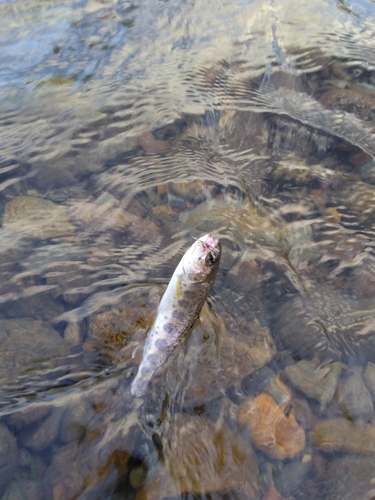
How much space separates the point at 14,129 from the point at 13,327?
2.57 m

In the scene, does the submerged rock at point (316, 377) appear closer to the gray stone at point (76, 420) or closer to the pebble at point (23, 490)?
the gray stone at point (76, 420)

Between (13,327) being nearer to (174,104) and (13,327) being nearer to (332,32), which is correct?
(174,104)

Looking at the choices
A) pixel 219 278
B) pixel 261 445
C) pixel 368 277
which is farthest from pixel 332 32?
pixel 261 445

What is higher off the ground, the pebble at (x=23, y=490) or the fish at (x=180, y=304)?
the fish at (x=180, y=304)

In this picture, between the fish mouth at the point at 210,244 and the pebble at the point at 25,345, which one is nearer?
the fish mouth at the point at 210,244

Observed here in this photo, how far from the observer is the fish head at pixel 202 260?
10.9 feet

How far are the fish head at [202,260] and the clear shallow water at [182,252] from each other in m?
0.72

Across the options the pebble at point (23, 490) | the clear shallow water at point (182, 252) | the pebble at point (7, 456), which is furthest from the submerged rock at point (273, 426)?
the pebble at point (7, 456)

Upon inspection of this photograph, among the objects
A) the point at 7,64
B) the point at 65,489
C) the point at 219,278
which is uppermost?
the point at 7,64

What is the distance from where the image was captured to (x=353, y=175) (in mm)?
5191

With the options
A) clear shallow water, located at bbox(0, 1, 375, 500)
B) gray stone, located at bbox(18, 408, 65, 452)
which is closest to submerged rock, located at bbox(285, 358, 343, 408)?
clear shallow water, located at bbox(0, 1, 375, 500)

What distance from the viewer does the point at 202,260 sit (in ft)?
10.9

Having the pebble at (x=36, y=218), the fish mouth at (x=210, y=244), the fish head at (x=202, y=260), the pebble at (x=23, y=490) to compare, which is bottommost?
the pebble at (x=23, y=490)

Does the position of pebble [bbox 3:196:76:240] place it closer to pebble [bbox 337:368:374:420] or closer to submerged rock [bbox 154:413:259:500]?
submerged rock [bbox 154:413:259:500]
